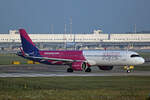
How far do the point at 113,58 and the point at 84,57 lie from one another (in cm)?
552

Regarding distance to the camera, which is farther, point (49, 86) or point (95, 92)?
point (49, 86)

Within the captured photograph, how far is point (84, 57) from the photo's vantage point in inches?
2852

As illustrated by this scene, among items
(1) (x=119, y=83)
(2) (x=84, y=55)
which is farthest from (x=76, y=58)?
(1) (x=119, y=83)

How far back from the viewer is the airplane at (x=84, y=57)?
228 ft

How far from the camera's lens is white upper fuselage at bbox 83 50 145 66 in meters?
69.0

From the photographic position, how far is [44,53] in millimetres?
75562

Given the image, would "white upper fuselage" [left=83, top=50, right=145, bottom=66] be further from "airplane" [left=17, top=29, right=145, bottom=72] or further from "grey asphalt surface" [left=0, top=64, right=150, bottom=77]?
"grey asphalt surface" [left=0, top=64, right=150, bottom=77]

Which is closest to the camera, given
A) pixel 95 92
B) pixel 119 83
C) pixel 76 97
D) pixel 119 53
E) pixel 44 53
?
pixel 76 97

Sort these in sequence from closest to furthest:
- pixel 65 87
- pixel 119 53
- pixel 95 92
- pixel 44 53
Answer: pixel 95 92, pixel 65 87, pixel 119 53, pixel 44 53

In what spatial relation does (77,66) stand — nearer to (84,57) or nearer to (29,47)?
(84,57)

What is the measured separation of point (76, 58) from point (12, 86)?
2729 cm

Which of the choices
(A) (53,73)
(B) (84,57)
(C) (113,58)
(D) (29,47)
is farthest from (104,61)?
(D) (29,47)

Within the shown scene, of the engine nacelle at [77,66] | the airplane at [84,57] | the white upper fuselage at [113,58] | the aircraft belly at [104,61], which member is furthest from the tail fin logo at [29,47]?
the aircraft belly at [104,61]

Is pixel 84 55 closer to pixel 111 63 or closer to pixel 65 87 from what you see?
pixel 111 63
